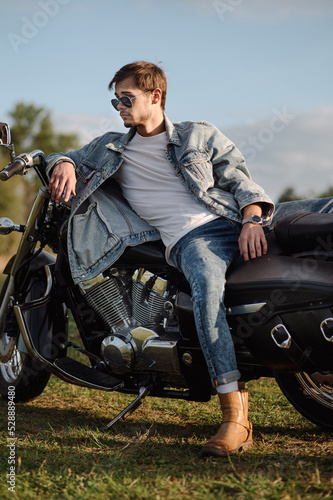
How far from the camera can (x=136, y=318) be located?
311cm

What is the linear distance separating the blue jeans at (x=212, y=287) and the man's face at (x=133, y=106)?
81 cm

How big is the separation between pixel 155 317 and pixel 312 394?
0.96 meters

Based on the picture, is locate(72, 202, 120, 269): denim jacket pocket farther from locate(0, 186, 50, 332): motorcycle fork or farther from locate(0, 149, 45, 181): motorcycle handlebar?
locate(0, 149, 45, 181): motorcycle handlebar

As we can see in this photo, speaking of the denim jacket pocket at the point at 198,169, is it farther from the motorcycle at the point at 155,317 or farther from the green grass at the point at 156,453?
the green grass at the point at 156,453

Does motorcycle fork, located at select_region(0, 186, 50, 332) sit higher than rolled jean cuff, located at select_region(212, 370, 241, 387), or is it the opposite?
motorcycle fork, located at select_region(0, 186, 50, 332)

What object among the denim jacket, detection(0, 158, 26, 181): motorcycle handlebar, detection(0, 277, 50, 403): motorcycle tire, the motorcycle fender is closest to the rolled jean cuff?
the denim jacket

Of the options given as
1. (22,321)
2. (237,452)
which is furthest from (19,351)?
(237,452)

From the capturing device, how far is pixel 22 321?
11.1 feet

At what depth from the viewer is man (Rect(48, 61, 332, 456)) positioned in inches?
105

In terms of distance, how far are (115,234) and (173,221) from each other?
1.11 feet

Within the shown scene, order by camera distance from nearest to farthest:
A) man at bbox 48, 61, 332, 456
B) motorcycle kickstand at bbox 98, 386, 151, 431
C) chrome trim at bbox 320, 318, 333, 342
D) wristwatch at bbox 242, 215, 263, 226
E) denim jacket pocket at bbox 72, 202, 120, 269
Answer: chrome trim at bbox 320, 318, 333, 342 → man at bbox 48, 61, 332, 456 → wristwatch at bbox 242, 215, 263, 226 → motorcycle kickstand at bbox 98, 386, 151, 431 → denim jacket pocket at bbox 72, 202, 120, 269

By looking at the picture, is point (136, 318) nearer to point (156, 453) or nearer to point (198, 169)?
point (156, 453)

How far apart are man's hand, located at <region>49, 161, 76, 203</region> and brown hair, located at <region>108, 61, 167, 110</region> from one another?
0.60 metres

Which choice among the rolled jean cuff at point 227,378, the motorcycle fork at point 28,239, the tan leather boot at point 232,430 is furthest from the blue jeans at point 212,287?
the motorcycle fork at point 28,239
